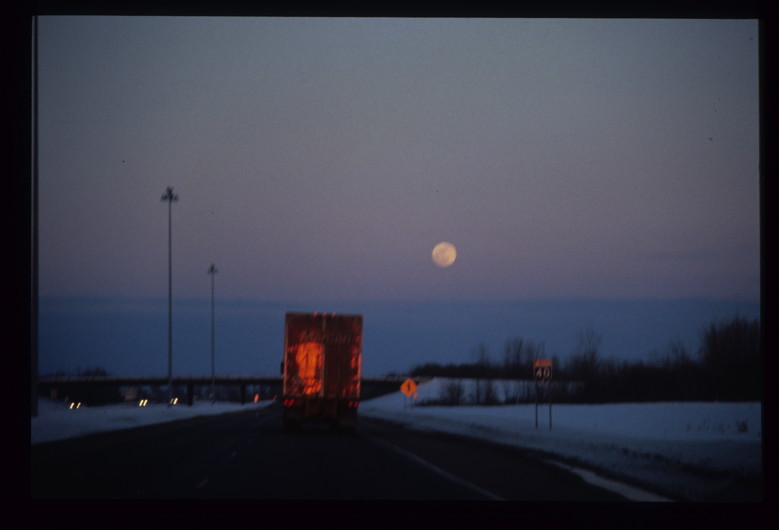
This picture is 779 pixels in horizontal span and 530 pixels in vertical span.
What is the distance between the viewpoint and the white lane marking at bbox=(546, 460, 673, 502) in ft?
53.9

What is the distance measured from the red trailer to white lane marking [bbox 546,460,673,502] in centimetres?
1492

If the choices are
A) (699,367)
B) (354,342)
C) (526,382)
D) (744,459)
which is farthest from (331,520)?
(526,382)

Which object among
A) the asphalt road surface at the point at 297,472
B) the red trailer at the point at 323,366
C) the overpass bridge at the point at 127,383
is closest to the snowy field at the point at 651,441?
the asphalt road surface at the point at 297,472

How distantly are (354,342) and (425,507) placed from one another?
85.9ft

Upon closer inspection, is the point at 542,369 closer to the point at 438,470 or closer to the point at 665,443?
the point at 665,443

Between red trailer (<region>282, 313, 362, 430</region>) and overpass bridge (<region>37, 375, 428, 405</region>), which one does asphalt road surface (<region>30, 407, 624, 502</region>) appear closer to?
red trailer (<region>282, 313, 362, 430</region>)

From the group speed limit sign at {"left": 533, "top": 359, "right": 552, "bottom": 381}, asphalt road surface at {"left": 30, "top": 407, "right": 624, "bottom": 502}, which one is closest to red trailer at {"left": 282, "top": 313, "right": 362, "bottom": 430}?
asphalt road surface at {"left": 30, "top": 407, "right": 624, "bottom": 502}

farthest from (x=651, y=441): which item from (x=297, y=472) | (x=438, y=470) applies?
(x=297, y=472)

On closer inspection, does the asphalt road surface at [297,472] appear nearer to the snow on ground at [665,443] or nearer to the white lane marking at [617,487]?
the white lane marking at [617,487]

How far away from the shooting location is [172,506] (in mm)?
10656

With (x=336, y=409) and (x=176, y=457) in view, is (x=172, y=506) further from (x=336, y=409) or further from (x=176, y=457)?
(x=336, y=409)

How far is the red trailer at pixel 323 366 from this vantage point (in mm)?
36281

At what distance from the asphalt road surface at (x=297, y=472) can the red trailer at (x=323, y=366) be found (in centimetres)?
364

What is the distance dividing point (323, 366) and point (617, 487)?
19.9 meters
